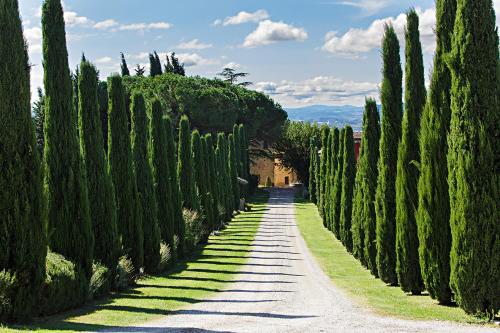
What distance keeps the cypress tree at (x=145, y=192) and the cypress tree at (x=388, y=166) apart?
263 inches

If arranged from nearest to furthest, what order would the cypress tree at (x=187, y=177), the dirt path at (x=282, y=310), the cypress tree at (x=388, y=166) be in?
the dirt path at (x=282, y=310) < the cypress tree at (x=388, y=166) < the cypress tree at (x=187, y=177)

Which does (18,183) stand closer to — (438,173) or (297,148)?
(438,173)

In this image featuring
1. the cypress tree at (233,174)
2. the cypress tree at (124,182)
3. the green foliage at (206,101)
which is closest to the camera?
the cypress tree at (124,182)

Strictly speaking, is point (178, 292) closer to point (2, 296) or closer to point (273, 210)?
point (2, 296)

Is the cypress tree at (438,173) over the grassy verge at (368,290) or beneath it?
over

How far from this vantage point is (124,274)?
51.2ft

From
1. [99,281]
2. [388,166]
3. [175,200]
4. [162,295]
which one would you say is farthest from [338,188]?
[99,281]

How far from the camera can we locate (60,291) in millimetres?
11516

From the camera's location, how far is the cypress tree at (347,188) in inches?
1050

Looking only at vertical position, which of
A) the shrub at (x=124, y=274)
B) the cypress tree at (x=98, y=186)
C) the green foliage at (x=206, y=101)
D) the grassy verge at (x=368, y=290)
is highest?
the green foliage at (x=206, y=101)

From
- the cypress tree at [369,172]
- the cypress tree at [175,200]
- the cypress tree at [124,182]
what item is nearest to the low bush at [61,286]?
the cypress tree at [124,182]

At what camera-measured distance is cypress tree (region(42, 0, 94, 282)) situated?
12969 millimetres

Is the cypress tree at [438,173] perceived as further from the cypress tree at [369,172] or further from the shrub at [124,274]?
→ the shrub at [124,274]

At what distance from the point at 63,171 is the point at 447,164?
298 inches
